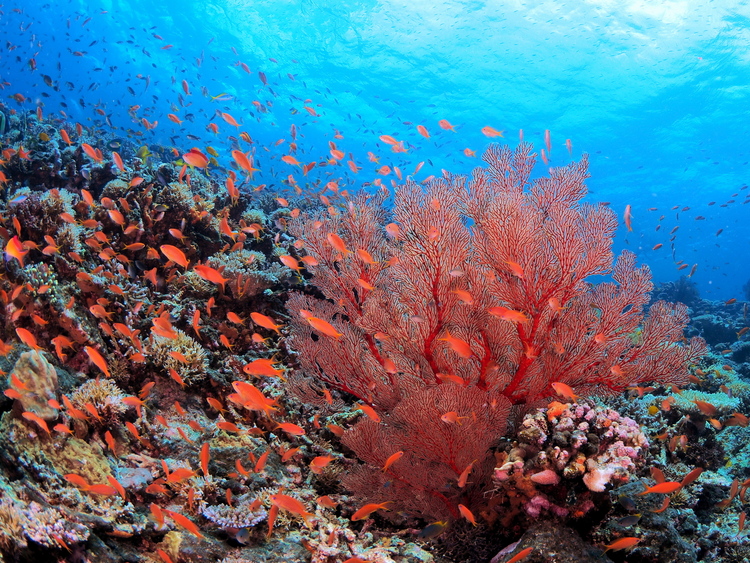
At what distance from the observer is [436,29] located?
25000 millimetres

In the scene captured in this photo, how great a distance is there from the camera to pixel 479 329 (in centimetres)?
375

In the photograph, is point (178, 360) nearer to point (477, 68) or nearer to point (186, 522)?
point (186, 522)

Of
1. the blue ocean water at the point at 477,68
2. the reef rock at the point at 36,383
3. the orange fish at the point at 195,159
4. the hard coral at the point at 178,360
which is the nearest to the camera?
the reef rock at the point at 36,383

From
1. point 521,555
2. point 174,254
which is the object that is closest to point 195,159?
point 174,254

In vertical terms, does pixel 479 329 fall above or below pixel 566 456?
above

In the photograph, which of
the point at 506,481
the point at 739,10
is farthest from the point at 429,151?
the point at 506,481

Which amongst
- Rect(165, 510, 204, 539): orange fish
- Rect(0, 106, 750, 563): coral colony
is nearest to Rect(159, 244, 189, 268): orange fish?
Rect(0, 106, 750, 563): coral colony

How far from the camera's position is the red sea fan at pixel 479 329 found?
3.37 metres

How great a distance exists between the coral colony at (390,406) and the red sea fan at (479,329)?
2 centimetres

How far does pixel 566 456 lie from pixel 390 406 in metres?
1.91

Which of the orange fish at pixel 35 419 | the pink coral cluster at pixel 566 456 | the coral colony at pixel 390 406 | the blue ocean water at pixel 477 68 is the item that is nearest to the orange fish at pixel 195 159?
the coral colony at pixel 390 406

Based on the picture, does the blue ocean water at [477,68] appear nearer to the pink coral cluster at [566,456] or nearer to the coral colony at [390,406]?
the coral colony at [390,406]

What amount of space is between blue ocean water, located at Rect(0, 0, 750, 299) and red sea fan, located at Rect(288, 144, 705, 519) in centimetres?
1191

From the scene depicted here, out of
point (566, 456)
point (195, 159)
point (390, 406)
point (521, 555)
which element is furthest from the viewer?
point (195, 159)
